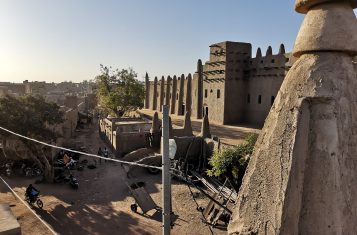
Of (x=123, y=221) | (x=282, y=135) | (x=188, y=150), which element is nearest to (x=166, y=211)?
(x=282, y=135)

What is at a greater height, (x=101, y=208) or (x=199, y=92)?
(x=199, y=92)

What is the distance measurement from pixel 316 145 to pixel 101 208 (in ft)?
45.3

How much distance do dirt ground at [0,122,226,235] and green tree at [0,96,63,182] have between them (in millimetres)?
1683

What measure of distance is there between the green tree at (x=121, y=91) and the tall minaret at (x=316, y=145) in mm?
36379

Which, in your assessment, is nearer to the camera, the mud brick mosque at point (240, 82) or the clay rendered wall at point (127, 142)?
the clay rendered wall at point (127, 142)

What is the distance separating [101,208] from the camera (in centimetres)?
1444

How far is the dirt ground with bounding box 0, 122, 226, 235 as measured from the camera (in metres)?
12.4

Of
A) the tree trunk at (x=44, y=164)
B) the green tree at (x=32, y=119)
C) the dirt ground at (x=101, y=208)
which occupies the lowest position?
the dirt ground at (x=101, y=208)

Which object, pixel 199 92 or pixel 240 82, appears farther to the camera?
pixel 199 92

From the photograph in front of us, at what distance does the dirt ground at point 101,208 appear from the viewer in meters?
12.4

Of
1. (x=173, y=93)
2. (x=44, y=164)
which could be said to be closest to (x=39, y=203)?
(x=44, y=164)

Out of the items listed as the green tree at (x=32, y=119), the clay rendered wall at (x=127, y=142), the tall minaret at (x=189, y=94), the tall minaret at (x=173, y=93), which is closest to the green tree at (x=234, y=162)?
the clay rendered wall at (x=127, y=142)

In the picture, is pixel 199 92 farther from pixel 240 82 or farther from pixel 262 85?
pixel 262 85

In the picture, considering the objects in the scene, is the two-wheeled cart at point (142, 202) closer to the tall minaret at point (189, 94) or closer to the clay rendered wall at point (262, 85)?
the clay rendered wall at point (262, 85)
